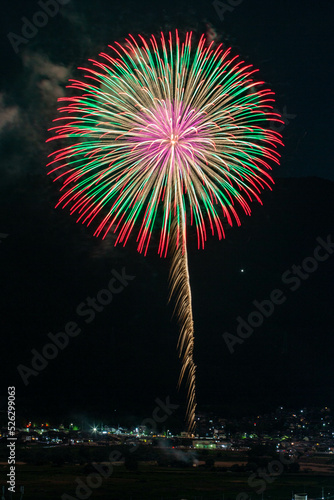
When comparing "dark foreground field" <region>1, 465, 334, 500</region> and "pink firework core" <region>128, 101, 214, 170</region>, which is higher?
"pink firework core" <region>128, 101, 214, 170</region>

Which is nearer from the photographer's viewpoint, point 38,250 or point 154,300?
point 38,250

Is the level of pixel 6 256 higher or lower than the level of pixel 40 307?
higher

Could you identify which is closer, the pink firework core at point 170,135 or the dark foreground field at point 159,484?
the pink firework core at point 170,135

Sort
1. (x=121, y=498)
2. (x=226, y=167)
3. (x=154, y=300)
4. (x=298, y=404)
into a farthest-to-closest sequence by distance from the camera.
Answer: (x=154, y=300) → (x=298, y=404) → (x=121, y=498) → (x=226, y=167)

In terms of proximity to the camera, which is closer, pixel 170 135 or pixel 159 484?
pixel 170 135

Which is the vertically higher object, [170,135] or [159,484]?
[170,135]

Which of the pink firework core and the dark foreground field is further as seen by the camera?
the dark foreground field

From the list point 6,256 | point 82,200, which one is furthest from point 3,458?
point 6,256

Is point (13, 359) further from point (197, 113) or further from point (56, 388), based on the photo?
point (197, 113)
